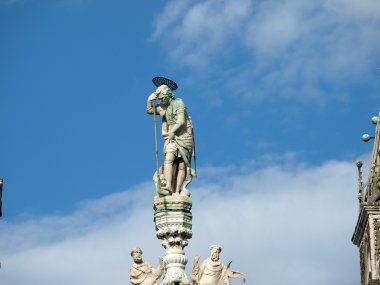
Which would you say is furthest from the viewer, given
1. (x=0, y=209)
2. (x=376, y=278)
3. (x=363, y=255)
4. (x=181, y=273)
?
(x=363, y=255)

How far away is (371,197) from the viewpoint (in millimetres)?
74062

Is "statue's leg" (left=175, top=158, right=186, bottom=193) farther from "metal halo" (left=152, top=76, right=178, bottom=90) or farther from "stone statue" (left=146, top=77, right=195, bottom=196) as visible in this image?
"metal halo" (left=152, top=76, right=178, bottom=90)

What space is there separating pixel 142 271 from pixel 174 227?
1515 mm

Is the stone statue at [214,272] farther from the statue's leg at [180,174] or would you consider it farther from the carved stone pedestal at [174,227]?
the statue's leg at [180,174]

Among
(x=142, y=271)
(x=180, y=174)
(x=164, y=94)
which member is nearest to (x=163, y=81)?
(x=164, y=94)

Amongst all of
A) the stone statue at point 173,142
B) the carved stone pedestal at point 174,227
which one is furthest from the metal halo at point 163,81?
the carved stone pedestal at point 174,227

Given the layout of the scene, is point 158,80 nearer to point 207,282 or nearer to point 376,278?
point 207,282

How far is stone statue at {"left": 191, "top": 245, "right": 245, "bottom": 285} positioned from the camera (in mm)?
35188

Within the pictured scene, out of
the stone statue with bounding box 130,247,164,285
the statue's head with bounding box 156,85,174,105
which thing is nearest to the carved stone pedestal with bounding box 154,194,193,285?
the stone statue with bounding box 130,247,164,285

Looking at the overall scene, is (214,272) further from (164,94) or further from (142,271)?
(164,94)

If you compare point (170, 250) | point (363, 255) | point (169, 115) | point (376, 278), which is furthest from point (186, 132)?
point (363, 255)

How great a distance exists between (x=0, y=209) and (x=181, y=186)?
1593 cm

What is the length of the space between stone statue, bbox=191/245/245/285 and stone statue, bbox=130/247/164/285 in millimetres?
940

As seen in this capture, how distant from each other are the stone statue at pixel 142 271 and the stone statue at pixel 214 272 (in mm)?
940
